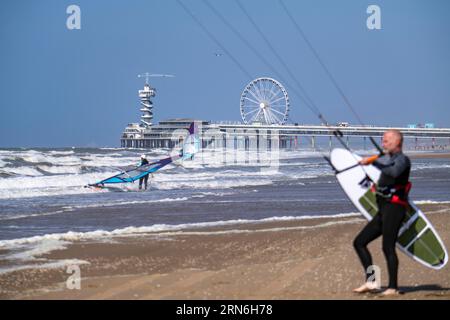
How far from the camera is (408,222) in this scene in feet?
18.5

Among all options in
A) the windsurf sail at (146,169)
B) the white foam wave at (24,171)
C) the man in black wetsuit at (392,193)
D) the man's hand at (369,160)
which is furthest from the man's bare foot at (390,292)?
the white foam wave at (24,171)

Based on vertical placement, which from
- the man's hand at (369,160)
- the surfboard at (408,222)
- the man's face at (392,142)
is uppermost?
the man's face at (392,142)

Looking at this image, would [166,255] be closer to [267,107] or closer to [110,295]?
[110,295]

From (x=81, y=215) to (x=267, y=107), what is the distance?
9076 centimetres

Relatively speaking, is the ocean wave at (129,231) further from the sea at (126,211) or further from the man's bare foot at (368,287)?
the man's bare foot at (368,287)

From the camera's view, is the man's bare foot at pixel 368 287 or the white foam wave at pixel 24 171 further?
the white foam wave at pixel 24 171

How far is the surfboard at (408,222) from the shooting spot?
5664 millimetres

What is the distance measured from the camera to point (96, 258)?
783cm

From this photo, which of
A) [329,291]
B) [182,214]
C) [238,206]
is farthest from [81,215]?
[329,291]

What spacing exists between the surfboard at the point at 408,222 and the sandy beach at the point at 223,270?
27 centimetres

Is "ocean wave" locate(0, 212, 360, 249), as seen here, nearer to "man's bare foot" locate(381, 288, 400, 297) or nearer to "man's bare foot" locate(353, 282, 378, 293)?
"man's bare foot" locate(353, 282, 378, 293)

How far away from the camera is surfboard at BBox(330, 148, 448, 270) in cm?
566

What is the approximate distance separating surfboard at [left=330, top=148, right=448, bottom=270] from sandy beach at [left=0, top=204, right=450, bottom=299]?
270 mm

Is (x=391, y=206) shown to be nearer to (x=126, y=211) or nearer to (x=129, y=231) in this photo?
(x=129, y=231)
